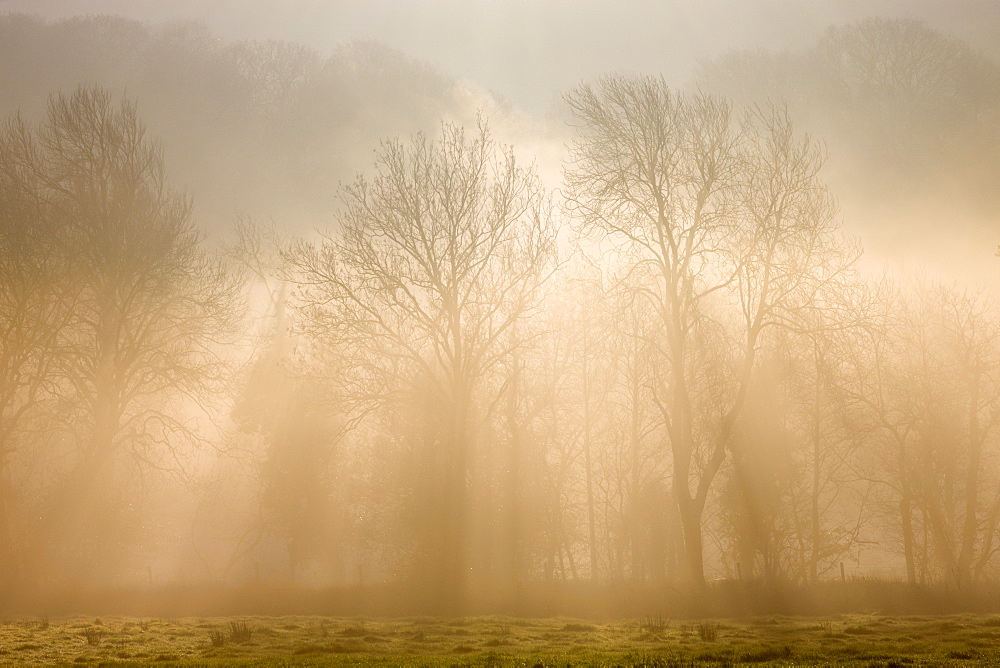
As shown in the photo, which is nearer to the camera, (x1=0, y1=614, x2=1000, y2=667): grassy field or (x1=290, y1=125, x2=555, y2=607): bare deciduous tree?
(x1=0, y1=614, x2=1000, y2=667): grassy field

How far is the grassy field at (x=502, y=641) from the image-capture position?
40.1 ft

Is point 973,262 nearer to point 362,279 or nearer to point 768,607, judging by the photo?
point 768,607

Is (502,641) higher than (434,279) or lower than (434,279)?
lower

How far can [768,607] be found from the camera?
2123 cm

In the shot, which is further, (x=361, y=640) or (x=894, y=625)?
(x=894, y=625)

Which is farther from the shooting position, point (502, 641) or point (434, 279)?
point (434, 279)

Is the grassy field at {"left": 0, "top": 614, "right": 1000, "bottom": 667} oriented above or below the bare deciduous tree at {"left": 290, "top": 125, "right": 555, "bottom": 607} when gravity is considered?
below

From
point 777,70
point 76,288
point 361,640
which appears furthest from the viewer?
point 777,70

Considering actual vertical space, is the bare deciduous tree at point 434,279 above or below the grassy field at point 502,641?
above

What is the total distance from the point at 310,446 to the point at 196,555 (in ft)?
31.0

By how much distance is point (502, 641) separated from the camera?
1512 centimetres

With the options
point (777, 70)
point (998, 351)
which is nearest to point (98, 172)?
point (998, 351)

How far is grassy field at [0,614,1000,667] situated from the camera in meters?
12.2

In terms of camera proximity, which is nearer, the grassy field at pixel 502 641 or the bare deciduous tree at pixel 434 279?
the grassy field at pixel 502 641
